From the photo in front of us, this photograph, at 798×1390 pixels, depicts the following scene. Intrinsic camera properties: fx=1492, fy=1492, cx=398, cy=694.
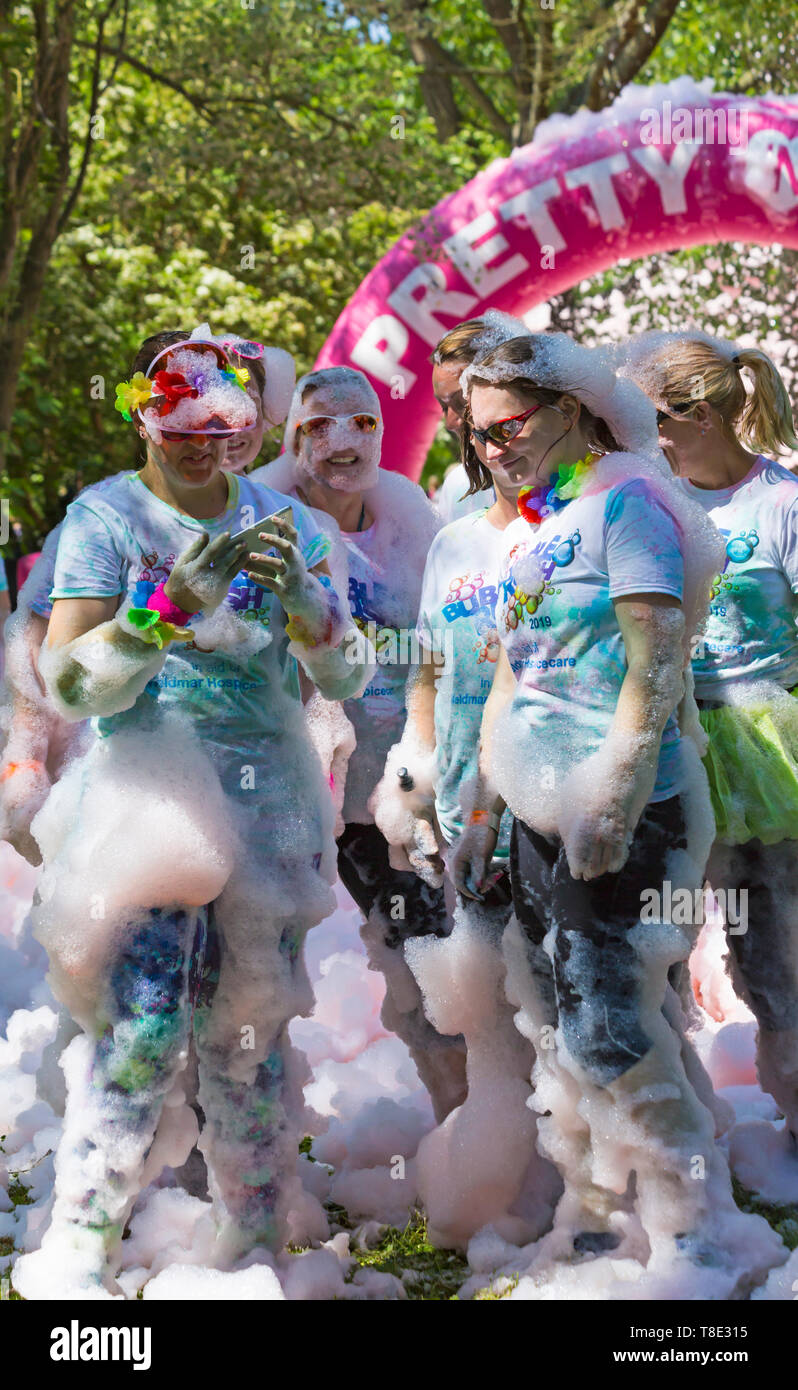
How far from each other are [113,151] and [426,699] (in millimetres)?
11295

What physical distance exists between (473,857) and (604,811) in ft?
1.90

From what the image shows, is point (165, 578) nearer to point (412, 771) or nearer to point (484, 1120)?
point (412, 771)

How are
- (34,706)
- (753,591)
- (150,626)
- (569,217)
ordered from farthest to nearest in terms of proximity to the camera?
(569,217) < (34,706) < (753,591) < (150,626)

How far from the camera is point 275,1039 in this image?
121 inches

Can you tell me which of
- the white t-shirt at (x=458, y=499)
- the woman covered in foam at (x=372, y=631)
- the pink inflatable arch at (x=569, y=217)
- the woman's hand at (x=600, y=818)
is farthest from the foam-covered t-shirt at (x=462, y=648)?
the pink inflatable arch at (x=569, y=217)

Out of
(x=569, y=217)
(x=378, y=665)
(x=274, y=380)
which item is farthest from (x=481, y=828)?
(x=569, y=217)

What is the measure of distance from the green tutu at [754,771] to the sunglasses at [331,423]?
3.75 ft

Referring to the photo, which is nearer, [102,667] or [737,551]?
[102,667]

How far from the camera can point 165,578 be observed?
9.46ft

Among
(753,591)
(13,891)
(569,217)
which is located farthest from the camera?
(569,217)

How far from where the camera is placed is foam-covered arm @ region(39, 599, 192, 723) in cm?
269

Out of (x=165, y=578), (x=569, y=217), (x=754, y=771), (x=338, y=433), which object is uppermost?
(x=569, y=217)

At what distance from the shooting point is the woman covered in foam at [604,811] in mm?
2723

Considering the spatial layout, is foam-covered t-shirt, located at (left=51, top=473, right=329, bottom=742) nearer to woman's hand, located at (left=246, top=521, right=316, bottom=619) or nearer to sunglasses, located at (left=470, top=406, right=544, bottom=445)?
woman's hand, located at (left=246, top=521, right=316, bottom=619)
